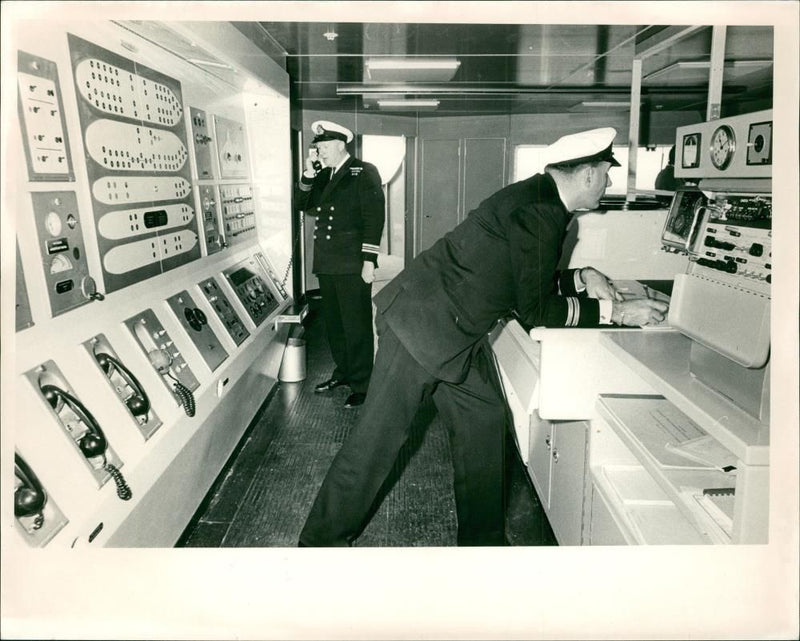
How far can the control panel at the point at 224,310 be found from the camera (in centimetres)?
281

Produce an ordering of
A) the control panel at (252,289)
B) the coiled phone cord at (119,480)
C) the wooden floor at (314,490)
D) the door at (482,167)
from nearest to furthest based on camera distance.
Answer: the coiled phone cord at (119,480), the wooden floor at (314,490), the control panel at (252,289), the door at (482,167)

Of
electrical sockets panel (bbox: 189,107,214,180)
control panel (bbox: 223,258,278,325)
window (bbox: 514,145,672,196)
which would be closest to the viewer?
electrical sockets panel (bbox: 189,107,214,180)

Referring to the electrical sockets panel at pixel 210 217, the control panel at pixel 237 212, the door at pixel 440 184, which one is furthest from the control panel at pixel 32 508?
the door at pixel 440 184

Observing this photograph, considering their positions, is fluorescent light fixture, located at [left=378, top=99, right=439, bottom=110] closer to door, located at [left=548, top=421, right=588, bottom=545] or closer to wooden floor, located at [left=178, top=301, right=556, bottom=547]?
wooden floor, located at [left=178, top=301, right=556, bottom=547]

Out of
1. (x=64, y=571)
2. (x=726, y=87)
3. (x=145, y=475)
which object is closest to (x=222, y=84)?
(x=145, y=475)

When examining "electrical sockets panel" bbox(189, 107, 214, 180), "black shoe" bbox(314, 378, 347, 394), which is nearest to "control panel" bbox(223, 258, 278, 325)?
"electrical sockets panel" bbox(189, 107, 214, 180)

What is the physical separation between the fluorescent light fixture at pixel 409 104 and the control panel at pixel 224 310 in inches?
161

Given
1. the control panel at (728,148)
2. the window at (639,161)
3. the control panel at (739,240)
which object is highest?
the window at (639,161)

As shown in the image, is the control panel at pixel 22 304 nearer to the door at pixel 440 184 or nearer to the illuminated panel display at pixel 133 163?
the illuminated panel display at pixel 133 163

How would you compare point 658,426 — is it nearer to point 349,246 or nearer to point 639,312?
point 639,312

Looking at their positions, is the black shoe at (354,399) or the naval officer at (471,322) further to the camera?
the black shoe at (354,399)

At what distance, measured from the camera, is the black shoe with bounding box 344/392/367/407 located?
3.71 metres

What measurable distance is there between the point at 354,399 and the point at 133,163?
6.45 ft

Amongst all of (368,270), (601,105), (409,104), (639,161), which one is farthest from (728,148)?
(639,161)
